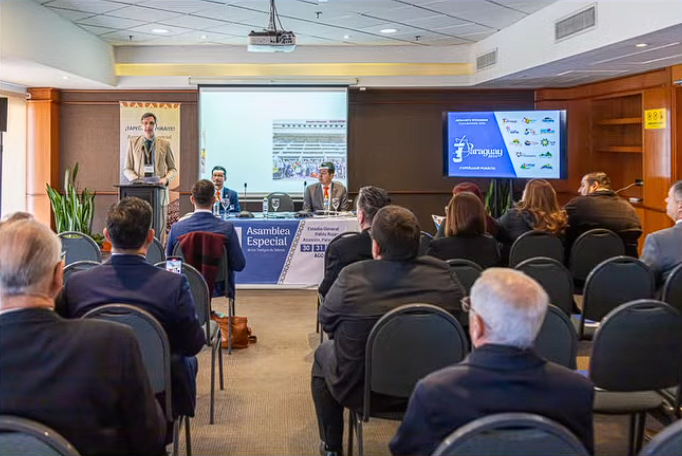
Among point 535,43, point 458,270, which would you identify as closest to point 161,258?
point 458,270

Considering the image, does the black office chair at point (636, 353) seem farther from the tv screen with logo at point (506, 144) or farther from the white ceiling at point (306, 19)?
the tv screen with logo at point (506, 144)

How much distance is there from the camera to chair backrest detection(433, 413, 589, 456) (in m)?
1.35

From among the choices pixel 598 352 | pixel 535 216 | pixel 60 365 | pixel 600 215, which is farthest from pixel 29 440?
pixel 600 215

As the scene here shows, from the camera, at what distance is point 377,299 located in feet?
8.17

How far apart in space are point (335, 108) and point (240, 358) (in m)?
5.38

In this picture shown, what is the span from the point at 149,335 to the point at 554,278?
2.35m

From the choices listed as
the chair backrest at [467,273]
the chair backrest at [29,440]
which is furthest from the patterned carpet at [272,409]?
the chair backrest at [29,440]

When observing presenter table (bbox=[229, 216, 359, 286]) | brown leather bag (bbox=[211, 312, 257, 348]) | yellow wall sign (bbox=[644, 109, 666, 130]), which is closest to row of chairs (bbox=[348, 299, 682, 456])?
brown leather bag (bbox=[211, 312, 257, 348])

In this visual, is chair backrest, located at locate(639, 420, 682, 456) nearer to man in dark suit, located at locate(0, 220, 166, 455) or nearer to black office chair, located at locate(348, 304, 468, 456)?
black office chair, located at locate(348, 304, 468, 456)

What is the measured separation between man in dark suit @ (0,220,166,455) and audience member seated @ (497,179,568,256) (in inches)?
141

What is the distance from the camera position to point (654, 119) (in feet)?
25.3

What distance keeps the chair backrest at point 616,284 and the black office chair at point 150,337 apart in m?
2.28

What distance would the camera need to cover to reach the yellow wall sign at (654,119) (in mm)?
7551

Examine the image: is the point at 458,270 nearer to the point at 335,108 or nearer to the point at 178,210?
the point at 335,108
